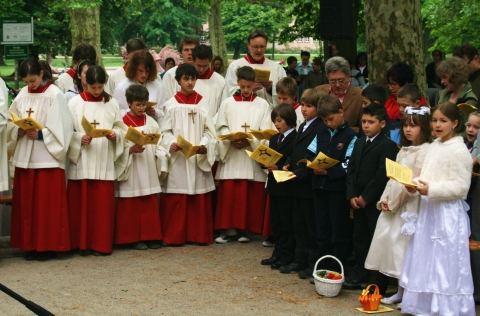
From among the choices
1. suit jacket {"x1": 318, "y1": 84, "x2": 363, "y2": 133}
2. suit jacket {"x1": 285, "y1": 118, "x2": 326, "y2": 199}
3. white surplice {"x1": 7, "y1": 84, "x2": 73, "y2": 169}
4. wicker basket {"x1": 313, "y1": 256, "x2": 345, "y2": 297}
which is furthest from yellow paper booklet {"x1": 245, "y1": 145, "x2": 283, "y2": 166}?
white surplice {"x1": 7, "y1": 84, "x2": 73, "y2": 169}

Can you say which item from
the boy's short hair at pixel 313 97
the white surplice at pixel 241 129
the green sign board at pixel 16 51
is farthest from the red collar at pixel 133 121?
the green sign board at pixel 16 51

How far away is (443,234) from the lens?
6.54 meters

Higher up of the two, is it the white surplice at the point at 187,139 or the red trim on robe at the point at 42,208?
the white surplice at the point at 187,139

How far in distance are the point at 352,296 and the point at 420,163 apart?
1.47 metres

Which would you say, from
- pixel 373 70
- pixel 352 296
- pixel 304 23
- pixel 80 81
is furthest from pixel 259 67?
pixel 304 23

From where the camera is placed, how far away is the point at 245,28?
64.4m

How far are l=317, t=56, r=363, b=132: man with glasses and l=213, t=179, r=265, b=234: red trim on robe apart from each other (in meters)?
1.71

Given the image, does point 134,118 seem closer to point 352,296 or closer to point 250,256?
point 250,256

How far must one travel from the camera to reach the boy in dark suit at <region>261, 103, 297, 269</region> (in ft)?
27.6

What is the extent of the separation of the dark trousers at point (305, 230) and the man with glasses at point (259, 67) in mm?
2298

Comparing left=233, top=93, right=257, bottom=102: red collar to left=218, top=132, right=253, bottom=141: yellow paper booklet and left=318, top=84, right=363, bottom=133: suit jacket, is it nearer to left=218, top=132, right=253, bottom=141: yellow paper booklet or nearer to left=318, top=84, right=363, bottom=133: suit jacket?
left=218, top=132, right=253, bottom=141: yellow paper booklet

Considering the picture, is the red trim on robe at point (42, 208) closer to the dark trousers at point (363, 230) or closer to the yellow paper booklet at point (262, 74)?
the yellow paper booklet at point (262, 74)

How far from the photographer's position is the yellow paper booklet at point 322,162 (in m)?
7.44

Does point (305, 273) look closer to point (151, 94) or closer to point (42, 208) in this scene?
point (42, 208)
